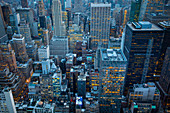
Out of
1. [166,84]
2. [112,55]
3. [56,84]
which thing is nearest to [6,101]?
[56,84]

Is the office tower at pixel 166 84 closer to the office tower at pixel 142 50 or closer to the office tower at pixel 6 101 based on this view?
the office tower at pixel 142 50

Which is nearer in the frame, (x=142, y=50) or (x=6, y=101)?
(x=6, y=101)

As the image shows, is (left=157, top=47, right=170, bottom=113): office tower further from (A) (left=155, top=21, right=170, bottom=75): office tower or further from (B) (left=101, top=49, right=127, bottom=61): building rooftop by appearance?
(B) (left=101, top=49, right=127, bottom=61): building rooftop

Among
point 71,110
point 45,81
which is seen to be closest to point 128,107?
point 71,110

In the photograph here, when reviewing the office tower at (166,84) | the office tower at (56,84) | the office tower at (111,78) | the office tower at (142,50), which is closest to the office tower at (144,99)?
the office tower at (166,84)

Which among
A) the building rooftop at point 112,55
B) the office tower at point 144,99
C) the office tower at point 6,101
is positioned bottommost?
the office tower at point 144,99

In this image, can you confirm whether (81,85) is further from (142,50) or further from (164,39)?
(164,39)
